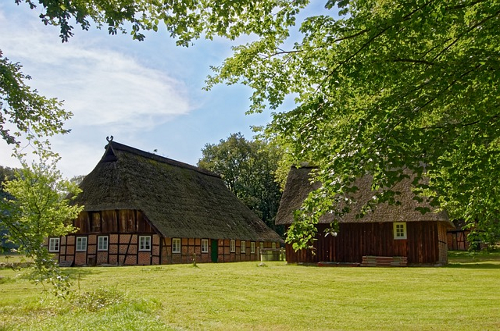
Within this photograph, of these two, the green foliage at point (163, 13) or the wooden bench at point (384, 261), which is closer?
the green foliage at point (163, 13)

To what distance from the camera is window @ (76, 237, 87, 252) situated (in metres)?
31.2

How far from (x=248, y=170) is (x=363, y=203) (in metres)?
34.7

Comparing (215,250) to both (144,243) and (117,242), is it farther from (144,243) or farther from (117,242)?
(117,242)

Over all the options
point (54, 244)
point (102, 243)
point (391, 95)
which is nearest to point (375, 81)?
point (391, 95)

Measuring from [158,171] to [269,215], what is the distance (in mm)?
23923

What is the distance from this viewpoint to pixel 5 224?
346 inches

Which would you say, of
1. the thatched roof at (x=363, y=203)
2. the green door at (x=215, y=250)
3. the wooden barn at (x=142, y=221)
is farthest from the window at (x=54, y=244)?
the thatched roof at (x=363, y=203)

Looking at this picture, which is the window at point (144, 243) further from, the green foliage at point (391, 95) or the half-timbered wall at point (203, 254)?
the green foliage at point (391, 95)

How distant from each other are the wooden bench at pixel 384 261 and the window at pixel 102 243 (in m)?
15.8

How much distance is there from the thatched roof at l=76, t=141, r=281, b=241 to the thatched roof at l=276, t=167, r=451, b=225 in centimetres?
691

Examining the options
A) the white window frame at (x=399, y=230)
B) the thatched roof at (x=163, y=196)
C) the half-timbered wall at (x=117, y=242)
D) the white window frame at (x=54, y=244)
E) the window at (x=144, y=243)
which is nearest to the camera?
the white window frame at (x=399, y=230)

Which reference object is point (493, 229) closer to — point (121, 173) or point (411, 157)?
point (411, 157)

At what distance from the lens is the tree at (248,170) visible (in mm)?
58219

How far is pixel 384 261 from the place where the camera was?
85.8ft
